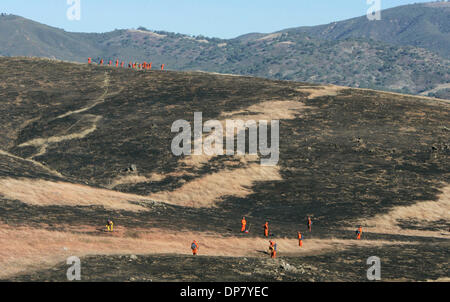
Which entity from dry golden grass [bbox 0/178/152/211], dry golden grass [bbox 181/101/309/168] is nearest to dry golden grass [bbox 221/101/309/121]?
dry golden grass [bbox 181/101/309/168]

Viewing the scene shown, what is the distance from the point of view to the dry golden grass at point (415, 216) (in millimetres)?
42812

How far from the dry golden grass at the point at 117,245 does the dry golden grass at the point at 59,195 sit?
262 inches

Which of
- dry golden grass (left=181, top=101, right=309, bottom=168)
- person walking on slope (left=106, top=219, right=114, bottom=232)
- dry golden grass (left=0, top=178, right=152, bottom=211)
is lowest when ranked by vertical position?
person walking on slope (left=106, top=219, right=114, bottom=232)

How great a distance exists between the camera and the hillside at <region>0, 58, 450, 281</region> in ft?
100

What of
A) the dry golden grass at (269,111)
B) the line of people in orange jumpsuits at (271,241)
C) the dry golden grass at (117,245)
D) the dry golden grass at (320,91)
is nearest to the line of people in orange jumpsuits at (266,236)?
the line of people in orange jumpsuits at (271,241)

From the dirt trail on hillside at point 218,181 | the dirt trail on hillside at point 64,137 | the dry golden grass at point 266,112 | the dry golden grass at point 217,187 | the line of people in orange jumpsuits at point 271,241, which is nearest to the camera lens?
the line of people in orange jumpsuits at point 271,241

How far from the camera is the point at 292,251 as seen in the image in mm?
35094

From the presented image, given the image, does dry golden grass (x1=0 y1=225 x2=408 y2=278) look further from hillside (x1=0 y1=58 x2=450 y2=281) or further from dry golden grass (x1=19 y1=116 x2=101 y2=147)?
dry golden grass (x1=19 y1=116 x2=101 y2=147)

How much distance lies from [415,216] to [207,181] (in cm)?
1847

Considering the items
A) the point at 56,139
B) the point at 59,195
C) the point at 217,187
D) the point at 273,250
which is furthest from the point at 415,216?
the point at 56,139

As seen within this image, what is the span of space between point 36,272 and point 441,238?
28.7 meters

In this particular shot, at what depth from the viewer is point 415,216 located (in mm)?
45625

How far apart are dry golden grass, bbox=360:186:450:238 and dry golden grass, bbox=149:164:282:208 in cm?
1153

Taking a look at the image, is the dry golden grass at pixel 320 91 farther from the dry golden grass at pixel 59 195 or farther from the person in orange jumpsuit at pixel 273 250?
the person in orange jumpsuit at pixel 273 250
